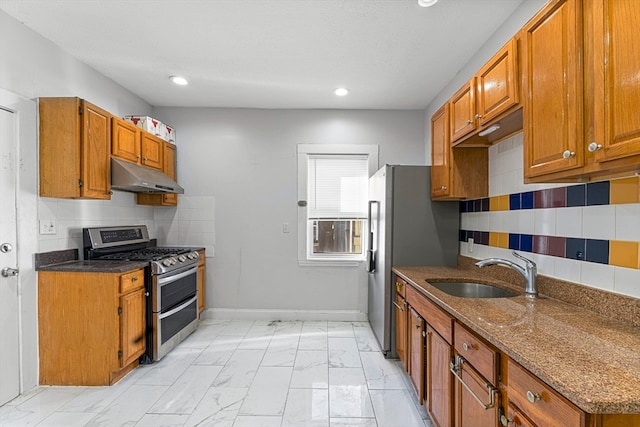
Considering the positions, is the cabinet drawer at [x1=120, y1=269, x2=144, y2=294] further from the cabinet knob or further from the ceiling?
the cabinet knob

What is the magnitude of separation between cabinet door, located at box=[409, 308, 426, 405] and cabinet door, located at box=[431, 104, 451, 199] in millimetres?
1052

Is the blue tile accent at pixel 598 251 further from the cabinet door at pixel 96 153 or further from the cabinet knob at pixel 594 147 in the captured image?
the cabinet door at pixel 96 153

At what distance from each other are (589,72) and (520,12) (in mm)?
1223

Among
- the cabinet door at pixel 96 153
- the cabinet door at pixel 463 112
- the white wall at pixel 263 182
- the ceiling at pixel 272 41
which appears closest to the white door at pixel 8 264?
the cabinet door at pixel 96 153

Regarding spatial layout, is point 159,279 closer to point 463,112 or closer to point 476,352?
point 476,352

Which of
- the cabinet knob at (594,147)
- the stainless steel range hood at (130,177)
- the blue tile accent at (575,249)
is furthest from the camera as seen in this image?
the stainless steel range hood at (130,177)

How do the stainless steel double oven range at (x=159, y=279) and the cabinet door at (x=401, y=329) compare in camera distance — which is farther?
the stainless steel double oven range at (x=159, y=279)

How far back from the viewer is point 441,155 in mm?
2762

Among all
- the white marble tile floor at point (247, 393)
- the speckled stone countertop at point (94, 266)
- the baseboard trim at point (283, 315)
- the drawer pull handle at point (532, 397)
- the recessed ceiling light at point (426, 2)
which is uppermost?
the recessed ceiling light at point (426, 2)

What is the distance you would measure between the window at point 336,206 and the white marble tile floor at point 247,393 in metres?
1.20

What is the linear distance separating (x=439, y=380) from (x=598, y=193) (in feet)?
4.12

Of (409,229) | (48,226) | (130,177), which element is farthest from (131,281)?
(409,229)

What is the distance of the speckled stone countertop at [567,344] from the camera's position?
825 mm

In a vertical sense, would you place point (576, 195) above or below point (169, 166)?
below
